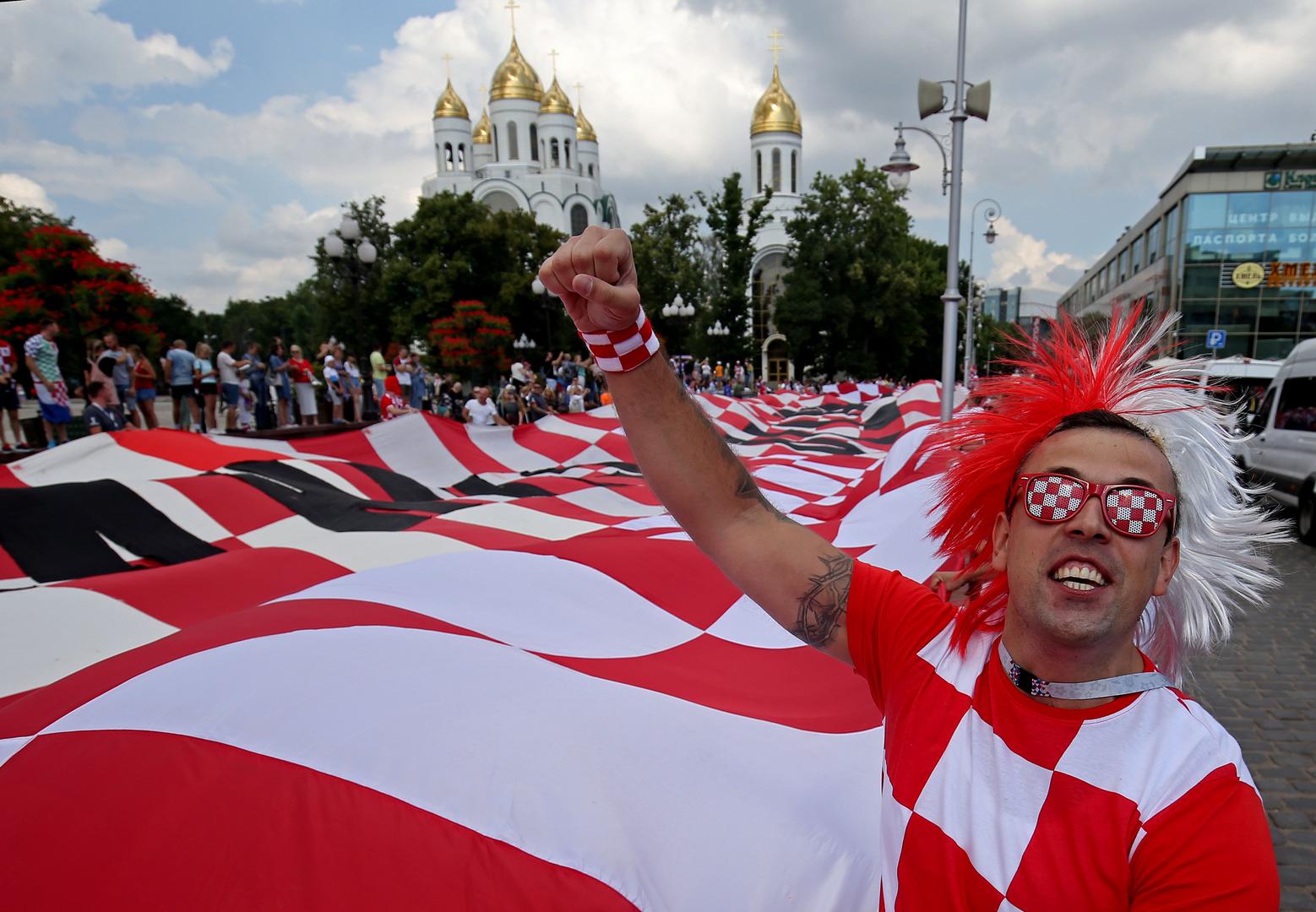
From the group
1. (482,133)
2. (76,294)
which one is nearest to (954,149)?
(76,294)

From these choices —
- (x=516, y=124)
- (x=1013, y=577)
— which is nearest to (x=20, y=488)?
(x=1013, y=577)

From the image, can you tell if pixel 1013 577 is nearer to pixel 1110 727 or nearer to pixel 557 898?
pixel 1110 727

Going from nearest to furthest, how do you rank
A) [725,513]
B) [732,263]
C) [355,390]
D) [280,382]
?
1. [725,513]
2. [280,382]
3. [355,390]
4. [732,263]

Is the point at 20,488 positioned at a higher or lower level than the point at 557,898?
higher

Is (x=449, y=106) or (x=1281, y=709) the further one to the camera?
(x=449, y=106)

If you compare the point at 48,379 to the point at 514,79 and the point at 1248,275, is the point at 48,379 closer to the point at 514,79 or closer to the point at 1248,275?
the point at 1248,275

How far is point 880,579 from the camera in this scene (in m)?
1.47

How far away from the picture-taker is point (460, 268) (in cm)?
3656

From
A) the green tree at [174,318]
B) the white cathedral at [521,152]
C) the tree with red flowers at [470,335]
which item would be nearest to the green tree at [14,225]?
the green tree at [174,318]

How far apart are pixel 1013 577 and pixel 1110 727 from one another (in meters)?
0.25

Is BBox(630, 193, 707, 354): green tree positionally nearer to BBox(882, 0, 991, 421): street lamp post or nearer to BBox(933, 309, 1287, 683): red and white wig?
BBox(882, 0, 991, 421): street lamp post

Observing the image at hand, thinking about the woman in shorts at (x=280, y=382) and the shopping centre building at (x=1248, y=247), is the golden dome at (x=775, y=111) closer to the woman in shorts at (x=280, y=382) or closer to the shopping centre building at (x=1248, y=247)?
the shopping centre building at (x=1248, y=247)

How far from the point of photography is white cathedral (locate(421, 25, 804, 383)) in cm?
5556

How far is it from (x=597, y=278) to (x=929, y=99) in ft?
26.3
